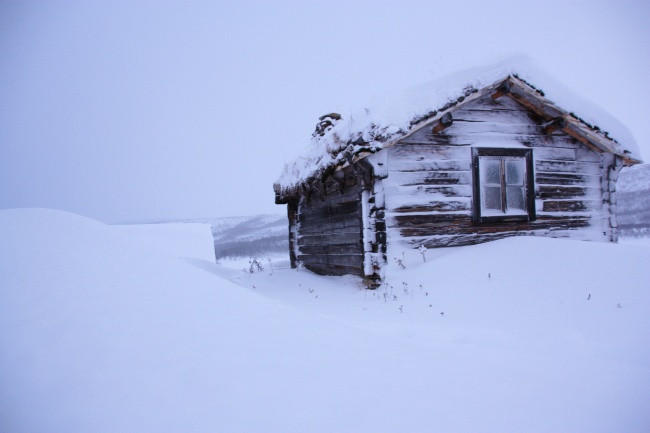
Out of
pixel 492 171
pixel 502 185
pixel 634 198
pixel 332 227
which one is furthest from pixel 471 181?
pixel 634 198

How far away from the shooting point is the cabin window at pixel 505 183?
25.0ft

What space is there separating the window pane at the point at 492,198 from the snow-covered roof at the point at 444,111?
1.89 m

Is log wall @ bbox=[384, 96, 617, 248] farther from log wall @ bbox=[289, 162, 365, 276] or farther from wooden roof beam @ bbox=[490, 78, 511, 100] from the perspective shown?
log wall @ bbox=[289, 162, 365, 276]

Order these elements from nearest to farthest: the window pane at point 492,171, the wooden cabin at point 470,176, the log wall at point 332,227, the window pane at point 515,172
→ the wooden cabin at point 470,176 < the log wall at point 332,227 < the window pane at point 492,171 < the window pane at point 515,172

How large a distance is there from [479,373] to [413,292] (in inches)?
142

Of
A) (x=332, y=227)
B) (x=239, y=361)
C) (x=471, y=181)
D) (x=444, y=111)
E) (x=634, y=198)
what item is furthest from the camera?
(x=634, y=198)

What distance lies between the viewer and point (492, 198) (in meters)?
7.86

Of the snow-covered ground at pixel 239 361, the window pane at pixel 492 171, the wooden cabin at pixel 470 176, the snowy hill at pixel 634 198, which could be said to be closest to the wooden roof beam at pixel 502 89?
the wooden cabin at pixel 470 176

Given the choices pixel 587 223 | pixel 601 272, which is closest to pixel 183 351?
pixel 601 272

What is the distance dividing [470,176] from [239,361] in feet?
21.4

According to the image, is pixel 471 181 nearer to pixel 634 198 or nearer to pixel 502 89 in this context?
pixel 502 89

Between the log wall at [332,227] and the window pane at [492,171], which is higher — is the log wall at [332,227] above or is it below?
below

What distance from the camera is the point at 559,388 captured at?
231 cm

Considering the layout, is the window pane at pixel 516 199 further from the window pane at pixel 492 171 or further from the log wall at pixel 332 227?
the log wall at pixel 332 227
